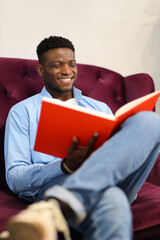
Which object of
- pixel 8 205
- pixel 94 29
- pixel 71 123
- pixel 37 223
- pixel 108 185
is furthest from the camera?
pixel 94 29

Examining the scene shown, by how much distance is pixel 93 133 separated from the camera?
2.97 feet

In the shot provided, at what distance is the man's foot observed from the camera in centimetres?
68

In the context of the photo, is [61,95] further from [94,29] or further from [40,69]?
[94,29]

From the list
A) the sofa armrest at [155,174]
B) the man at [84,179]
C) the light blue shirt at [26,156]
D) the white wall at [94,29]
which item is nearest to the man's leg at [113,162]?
the man at [84,179]

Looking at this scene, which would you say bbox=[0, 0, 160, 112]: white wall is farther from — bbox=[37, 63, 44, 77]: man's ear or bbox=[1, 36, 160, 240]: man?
bbox=[1, 36, 160, 240]: man

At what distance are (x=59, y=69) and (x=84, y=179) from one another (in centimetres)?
69

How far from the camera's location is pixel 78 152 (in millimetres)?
933

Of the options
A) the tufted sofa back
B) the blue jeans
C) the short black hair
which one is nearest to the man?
the blue jeans

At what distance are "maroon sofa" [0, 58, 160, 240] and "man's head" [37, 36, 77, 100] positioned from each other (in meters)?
0.12

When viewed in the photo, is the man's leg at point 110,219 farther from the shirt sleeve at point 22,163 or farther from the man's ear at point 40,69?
the man's ear at point 40,69

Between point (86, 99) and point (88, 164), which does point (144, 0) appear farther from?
point (88, 164)

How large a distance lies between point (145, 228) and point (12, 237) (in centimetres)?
43

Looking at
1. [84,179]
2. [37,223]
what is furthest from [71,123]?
[37,223]

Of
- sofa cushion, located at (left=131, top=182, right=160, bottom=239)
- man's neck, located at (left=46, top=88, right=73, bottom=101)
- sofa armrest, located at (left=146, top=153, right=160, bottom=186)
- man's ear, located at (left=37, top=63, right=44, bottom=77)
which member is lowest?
sofa armrest, located at (left=146, top=153, right=160, bottom=186)
